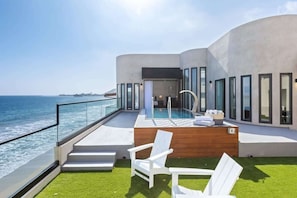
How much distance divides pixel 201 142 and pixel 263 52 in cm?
564

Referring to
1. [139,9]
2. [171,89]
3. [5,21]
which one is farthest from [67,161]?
[5,21]

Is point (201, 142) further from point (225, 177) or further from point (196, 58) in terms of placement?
point (196, 58)

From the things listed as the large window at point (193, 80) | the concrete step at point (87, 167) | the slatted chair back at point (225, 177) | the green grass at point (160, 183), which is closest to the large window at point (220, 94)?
the large window at point (193, 80)

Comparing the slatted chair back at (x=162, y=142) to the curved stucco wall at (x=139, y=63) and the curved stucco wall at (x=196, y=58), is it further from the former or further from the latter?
the curved stucco wall at (x=139, y=63)

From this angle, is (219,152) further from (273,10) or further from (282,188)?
(273,10)

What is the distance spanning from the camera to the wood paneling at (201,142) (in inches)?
248

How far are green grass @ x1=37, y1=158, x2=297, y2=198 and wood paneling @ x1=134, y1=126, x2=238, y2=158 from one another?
62 cm

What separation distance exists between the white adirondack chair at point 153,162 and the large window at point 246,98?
20.1 feet

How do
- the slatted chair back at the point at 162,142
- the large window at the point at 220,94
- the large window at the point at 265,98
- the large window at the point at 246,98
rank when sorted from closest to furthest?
the slatted chair back at the point at 162,142 < the large window at the point at 265,98 < the large window at the point at 246,98 < the large window at the point at 220,94

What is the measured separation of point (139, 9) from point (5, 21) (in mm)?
18525

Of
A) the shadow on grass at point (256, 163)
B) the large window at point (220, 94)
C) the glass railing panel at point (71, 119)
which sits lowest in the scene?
the shadow on grass at point (256, 163)

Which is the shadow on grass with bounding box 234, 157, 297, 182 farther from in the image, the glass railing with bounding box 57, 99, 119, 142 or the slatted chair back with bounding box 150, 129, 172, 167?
the glass railing with bounding box 57, 99, 119, 142

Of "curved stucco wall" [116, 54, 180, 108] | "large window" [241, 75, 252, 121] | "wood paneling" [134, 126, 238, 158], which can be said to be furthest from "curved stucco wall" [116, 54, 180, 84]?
"wood paneling" [134, 126, 238, 158]

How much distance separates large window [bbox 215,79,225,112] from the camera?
11969 millimetres
